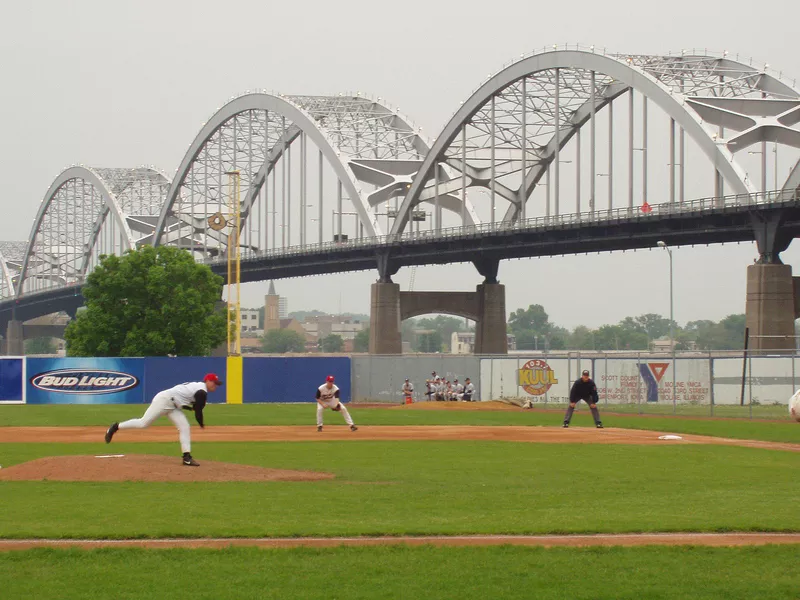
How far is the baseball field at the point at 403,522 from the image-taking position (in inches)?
432

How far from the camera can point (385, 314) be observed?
9744cm

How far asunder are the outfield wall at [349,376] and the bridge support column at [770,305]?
14.8m

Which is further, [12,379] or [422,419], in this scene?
[12,379]

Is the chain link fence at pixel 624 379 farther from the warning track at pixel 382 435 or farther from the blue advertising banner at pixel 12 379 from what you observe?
the blue advertising banner at pixel 12 379

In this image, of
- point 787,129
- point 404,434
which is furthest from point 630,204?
point 404,434

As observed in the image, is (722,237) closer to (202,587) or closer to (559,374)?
(559,374)

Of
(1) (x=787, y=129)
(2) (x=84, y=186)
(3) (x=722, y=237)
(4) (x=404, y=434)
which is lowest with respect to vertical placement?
(4) (x=404, y=434)

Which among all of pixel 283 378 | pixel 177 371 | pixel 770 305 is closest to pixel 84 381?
pixel 177 371

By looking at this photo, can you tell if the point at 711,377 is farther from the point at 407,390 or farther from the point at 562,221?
the point at 562,221

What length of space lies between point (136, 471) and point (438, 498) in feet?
20.0

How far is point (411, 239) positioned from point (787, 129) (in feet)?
109

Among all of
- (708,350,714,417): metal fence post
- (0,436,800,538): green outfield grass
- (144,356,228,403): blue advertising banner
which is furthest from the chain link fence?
(0,436,800,538): green outfield grass

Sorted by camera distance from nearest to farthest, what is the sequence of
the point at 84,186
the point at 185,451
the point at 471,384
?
the point at 185,451, the point at 471,384, the point at 84,186

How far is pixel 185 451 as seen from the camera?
70.4 feet
